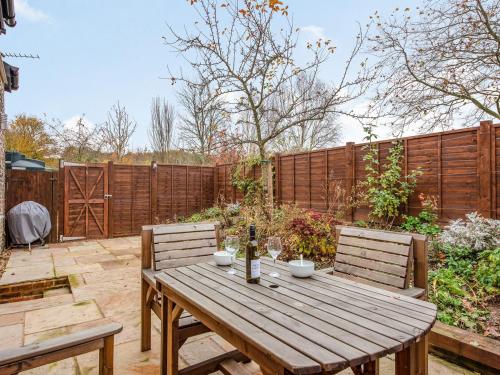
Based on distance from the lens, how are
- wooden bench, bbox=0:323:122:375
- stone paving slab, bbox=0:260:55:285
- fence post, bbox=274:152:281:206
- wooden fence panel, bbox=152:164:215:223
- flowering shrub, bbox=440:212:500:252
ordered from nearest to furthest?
1. wooden bench, bbox=0:323:122:375
2. flowering shrub, bbox=440:212:500:252
3. stone paving slab, bbox=0:260:55:285
4. fence post, bbox=274:152:281:206
5. wooden fence panel, bbox=152:164:215:223

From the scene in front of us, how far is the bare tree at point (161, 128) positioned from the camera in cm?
1336

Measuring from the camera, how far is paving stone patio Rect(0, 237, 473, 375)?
1919mm

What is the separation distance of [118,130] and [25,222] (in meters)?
7.43

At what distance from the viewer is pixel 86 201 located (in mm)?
6738

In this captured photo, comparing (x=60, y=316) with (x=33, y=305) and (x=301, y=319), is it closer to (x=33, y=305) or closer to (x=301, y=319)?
(x=33, y=305)

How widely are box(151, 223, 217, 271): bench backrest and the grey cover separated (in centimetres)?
474

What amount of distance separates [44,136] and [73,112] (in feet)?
8.28

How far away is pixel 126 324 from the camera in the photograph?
8.21 feet

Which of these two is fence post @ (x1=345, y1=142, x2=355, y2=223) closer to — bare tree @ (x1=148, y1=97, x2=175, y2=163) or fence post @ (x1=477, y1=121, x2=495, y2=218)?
fence post @ (x1=477, y1=121, x2=495, y2=218)

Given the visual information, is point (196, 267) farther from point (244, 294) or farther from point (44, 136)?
point (44, 136)

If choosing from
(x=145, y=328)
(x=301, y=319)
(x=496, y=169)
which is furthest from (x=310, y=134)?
(x=301, y=319)

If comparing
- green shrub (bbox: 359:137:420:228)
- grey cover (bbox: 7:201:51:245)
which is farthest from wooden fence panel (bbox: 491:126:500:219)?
grey cover (bbox: 7:201:51:245)

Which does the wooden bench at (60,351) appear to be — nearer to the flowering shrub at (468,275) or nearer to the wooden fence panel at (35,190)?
the flowering shrub at (468,275)

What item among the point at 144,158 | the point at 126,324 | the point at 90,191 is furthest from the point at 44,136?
the point at 126,324
